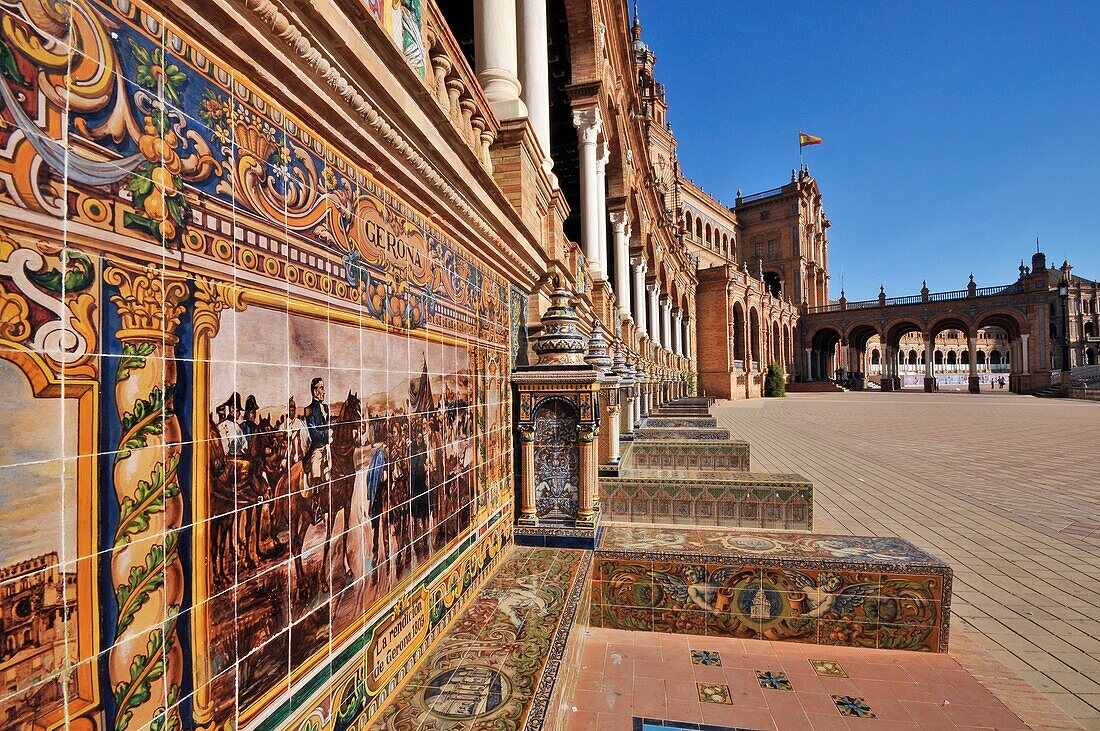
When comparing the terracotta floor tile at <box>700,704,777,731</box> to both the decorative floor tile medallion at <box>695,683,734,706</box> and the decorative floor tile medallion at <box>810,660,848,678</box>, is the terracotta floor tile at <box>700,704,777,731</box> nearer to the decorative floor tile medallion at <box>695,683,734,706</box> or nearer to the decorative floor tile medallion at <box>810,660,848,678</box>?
the decorative floor tile medallion at <box>695,683,734,706</box>

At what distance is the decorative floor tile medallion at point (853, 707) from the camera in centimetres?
257

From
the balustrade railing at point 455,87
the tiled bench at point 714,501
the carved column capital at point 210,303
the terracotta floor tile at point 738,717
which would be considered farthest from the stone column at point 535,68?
the terracotta floor tile at point 738,717

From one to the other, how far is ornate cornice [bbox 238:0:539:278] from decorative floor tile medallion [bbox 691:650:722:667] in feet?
10.2

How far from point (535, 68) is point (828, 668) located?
5.84 metres

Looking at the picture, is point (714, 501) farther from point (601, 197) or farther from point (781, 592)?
point (601, 197)

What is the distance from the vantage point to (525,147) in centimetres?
417

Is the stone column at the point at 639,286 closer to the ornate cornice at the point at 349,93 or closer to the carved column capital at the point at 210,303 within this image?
the ornate cornice at the point at 349,93

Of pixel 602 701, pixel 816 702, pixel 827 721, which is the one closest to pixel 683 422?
pixel 816 702

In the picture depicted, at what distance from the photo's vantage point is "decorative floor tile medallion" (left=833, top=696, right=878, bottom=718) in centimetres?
257

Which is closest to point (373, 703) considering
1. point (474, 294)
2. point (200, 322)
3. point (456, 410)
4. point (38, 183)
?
point (456, 410)

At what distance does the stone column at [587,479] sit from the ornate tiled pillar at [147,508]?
3.00 meters

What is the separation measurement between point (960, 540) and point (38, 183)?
7.12 meters

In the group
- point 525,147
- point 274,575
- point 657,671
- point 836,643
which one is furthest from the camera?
point 525,147

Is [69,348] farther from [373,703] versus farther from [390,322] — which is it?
[373,703]
